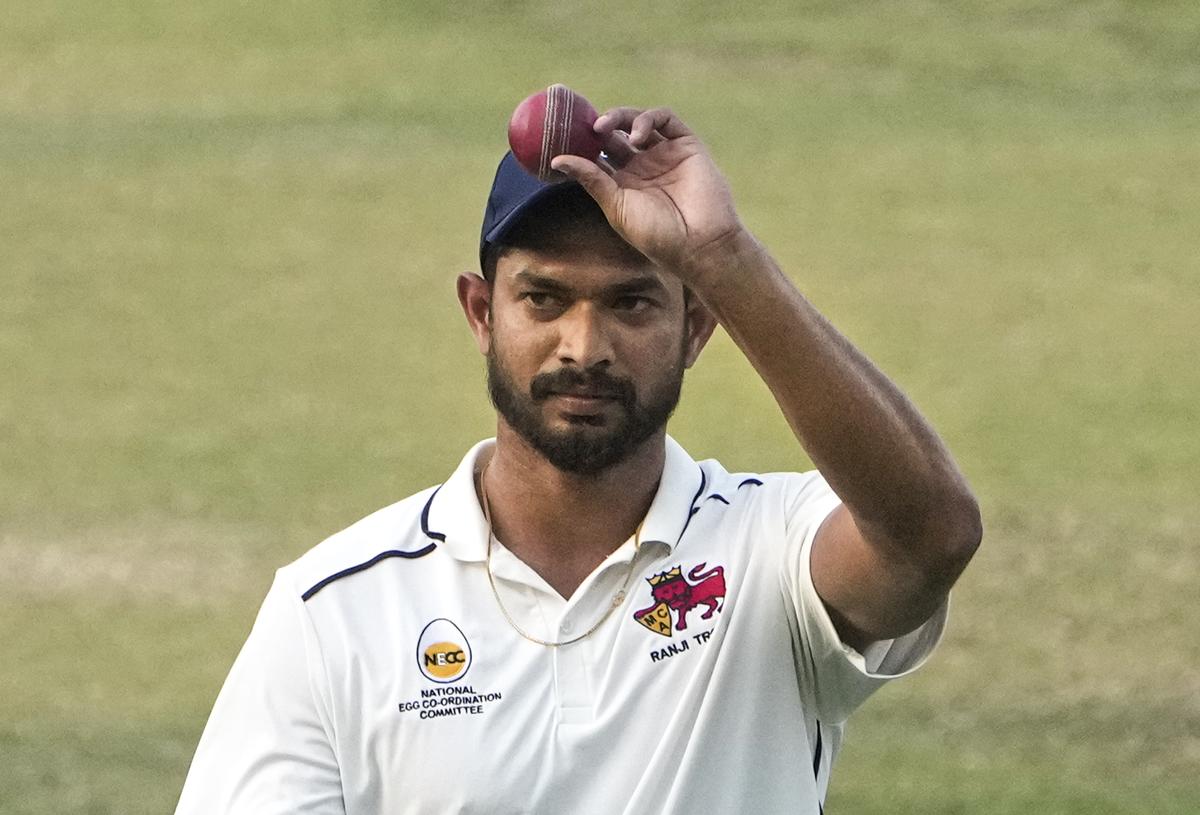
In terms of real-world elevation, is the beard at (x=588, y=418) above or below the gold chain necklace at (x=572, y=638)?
above

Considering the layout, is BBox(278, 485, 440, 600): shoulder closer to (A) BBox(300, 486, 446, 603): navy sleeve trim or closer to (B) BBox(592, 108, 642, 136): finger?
(A) BBox(300, 486, 446, 603): navy sleeve trim

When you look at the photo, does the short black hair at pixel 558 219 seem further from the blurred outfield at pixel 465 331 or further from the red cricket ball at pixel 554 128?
the blurred outfield at pixel 465 331

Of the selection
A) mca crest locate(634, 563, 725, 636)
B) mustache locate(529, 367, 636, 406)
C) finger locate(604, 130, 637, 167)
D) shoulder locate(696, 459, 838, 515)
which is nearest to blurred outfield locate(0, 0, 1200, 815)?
shoulder locate(696, 459, 838, 515)

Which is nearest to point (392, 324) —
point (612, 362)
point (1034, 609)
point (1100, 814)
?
point (1034, 609)

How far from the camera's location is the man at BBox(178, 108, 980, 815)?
278 centimetres

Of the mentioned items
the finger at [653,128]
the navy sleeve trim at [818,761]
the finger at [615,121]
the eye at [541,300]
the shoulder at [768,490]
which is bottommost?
the navy sleeve trim at [818,761]

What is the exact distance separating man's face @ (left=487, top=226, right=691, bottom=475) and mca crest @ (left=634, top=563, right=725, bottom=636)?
0.17 meters

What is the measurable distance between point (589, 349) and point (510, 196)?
25 centimetres

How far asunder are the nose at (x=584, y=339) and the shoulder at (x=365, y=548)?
315mm

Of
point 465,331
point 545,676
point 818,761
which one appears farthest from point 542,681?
point 465,331

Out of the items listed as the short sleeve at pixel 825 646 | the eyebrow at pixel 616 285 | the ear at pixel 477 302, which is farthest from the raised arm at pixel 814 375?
the ear at pixel 477 302

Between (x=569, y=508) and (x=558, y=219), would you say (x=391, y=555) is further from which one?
(x=558, y=219)

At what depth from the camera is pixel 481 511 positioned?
3.07m

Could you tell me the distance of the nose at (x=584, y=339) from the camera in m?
2.91
